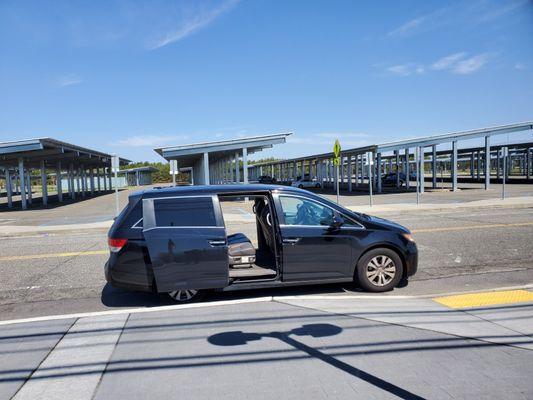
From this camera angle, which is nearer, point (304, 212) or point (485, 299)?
point (485, 299)

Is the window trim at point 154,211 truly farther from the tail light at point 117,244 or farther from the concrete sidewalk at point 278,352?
the concrete sidewalk at point 278,352

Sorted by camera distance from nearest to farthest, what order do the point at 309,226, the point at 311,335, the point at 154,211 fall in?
the point at 311,335 → the point at 154,211 → the point at 309,226

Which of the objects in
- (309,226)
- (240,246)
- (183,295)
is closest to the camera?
(183,295)

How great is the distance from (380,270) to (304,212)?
133 cm

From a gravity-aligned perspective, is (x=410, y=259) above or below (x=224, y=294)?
above

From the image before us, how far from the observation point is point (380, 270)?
6145mm

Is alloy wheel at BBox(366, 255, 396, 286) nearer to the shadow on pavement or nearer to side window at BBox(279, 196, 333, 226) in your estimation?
side window at BBox(279, 196, 333, 226)

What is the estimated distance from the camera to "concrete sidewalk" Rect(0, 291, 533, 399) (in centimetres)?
333

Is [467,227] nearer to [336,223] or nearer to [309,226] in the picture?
[336,223]

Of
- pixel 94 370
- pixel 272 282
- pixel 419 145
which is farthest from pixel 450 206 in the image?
pixel 94 370

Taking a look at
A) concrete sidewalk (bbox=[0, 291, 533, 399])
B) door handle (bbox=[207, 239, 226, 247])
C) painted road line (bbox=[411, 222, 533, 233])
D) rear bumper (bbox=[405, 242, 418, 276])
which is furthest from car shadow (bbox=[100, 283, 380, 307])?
painted road line (bbox=[411, 222, 533, 233])

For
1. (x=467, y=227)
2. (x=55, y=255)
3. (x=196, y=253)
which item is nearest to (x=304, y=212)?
(x=196, y=253)

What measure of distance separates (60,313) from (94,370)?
231cm

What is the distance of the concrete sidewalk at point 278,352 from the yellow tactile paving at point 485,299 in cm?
12
